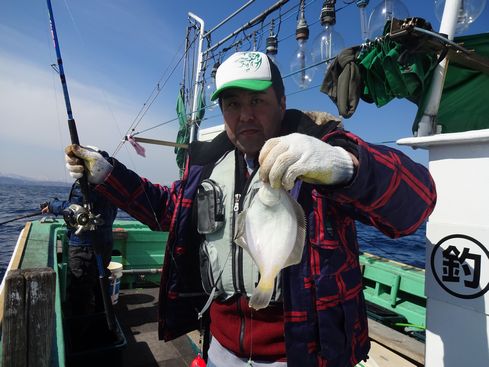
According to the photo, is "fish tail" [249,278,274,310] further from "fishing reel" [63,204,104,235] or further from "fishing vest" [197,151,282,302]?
"fishing reel" [63,204,104,235]

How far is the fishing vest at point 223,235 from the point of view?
2082 mm

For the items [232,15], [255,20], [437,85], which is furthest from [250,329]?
[232,15]

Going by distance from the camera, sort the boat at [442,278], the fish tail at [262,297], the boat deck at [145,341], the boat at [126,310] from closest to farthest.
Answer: the fish tail at [262,297] < the boat at [442,278] < the boat at [126,310] < the boat deck at [145,341]

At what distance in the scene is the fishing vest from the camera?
208 cm

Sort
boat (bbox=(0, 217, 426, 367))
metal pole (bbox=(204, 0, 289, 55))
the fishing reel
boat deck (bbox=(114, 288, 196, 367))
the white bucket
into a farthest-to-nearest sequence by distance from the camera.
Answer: metal pole (bbox=(204, 0, 289, 55)) < the white bucket < boat deck (bbox=(114, 288, 196, 367)) < the fishing reel < boat (bbox=(0, 217, 426, 367))

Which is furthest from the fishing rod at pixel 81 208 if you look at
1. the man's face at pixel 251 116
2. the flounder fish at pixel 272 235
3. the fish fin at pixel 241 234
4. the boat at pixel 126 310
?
the flounder fish at pixel 272 235

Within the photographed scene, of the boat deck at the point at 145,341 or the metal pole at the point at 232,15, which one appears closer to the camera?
the boat deck at the point at 145,341

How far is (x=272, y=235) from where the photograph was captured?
5.39ft

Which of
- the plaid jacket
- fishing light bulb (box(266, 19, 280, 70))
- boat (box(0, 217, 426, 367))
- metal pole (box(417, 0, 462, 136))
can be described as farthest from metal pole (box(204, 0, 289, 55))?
the plaid jacket

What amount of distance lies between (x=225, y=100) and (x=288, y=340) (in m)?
1.55

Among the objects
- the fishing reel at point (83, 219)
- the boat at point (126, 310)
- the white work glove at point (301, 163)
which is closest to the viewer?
the white work glove at point (301, 163)

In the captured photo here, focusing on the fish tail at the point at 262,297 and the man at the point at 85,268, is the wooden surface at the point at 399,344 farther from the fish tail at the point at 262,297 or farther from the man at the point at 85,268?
the man at the point at 85,268

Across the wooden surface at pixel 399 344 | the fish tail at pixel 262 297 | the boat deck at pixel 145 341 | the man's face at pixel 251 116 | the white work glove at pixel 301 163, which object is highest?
the man's face at pixel 251 116

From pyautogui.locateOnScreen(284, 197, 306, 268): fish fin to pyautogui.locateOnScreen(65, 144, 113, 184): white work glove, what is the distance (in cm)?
143
